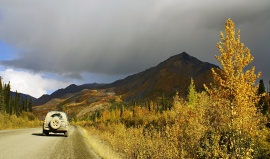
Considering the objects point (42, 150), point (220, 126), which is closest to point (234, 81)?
point (220, 126)

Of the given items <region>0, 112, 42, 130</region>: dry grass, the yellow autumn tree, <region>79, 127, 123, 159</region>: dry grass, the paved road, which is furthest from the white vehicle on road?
<region>0, 112, 42, 130</region>: dry grass

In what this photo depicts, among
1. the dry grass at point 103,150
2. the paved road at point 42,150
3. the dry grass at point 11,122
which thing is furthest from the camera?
the dry grass at point 11,122

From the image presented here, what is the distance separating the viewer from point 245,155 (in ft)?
26.9

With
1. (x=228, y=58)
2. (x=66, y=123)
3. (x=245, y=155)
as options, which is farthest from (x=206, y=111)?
(x=66, y=123)

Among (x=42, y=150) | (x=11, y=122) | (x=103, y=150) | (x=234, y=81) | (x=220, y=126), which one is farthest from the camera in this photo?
(x=11, y=122)

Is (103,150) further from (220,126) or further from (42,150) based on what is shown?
(220,126)

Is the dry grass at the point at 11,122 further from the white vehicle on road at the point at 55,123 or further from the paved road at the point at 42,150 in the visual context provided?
the paved road at the point at 42,150

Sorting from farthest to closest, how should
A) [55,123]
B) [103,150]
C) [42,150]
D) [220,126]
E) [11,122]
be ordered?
[11,122], [55,123], [103,150], [42,150], [220,126]

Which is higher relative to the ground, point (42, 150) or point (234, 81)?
point (234, 81)

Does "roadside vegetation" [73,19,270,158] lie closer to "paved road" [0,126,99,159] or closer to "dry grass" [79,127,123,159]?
"dry grass" [79,127,123,159]

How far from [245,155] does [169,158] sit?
10.4 ft

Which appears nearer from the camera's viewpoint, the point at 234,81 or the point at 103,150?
the point at 103,150

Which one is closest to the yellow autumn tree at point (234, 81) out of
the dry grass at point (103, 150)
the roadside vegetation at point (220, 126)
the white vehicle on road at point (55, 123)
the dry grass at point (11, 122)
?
the roadside vegetation at point (220, 126)

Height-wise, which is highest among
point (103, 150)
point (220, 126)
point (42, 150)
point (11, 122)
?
point (11, 122)
